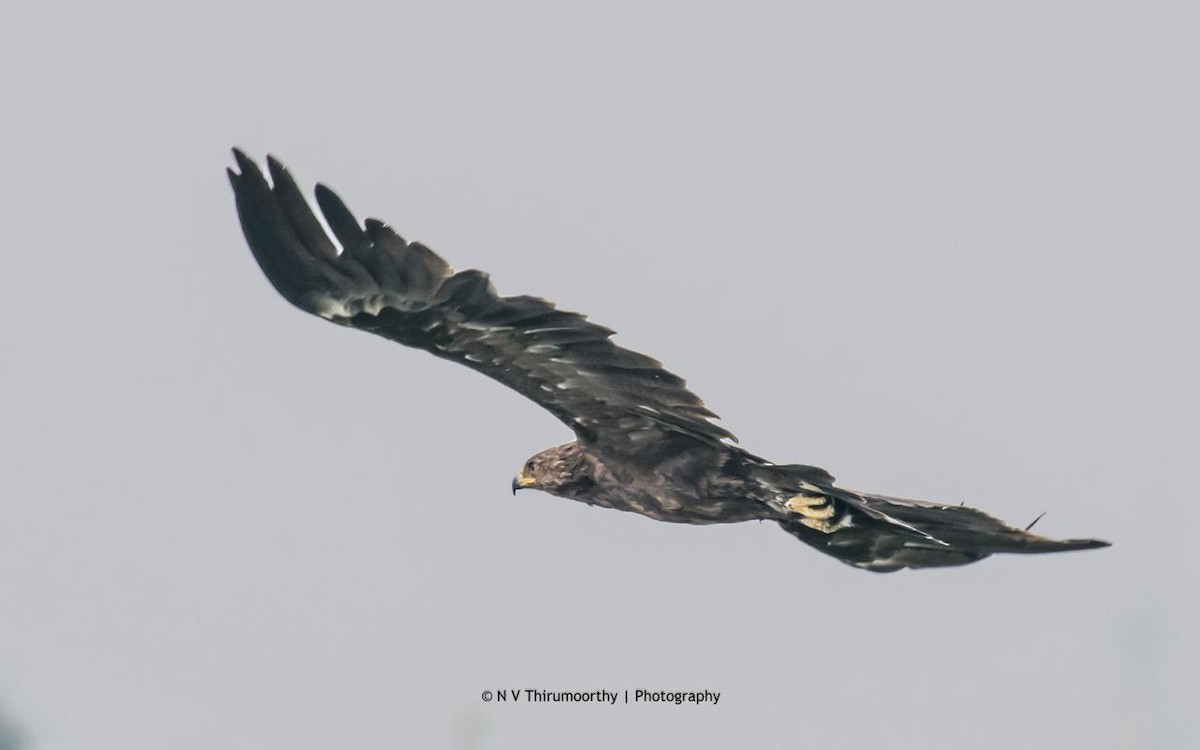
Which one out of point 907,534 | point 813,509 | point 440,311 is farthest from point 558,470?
point 907,534

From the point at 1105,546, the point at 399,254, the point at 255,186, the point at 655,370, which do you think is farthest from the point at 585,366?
the point at 1105,546

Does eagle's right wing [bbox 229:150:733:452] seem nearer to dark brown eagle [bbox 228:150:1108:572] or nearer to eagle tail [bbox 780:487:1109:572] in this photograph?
dark brown eagle [bbox 228:150:1108:572]

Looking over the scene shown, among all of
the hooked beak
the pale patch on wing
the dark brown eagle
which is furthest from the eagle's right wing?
the hooked beak

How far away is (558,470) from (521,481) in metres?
0.48

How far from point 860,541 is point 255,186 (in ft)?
18.2

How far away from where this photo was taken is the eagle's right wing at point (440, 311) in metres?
12.2

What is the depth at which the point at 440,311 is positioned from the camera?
1262 centimetres

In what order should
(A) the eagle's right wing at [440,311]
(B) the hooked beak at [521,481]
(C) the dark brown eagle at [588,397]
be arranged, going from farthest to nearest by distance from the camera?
(B) the hooked beak at [521,481] < (C) the dark brown eagle at [588,397] < (A) the eagle's right wing at [440,311]

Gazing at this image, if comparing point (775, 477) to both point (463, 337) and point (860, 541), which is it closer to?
point (860, 541)

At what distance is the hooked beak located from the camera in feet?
47.4

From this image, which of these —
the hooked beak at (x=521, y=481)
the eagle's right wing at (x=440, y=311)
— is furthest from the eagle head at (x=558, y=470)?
the eagle's right wing at (x=440, y=311)

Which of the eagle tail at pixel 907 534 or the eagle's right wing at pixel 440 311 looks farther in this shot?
the eagle tail at pixel 907 534

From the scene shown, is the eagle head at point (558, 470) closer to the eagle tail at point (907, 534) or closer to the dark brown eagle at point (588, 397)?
the dark brown eagle at point (588, 397)

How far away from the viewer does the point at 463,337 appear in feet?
41.9
